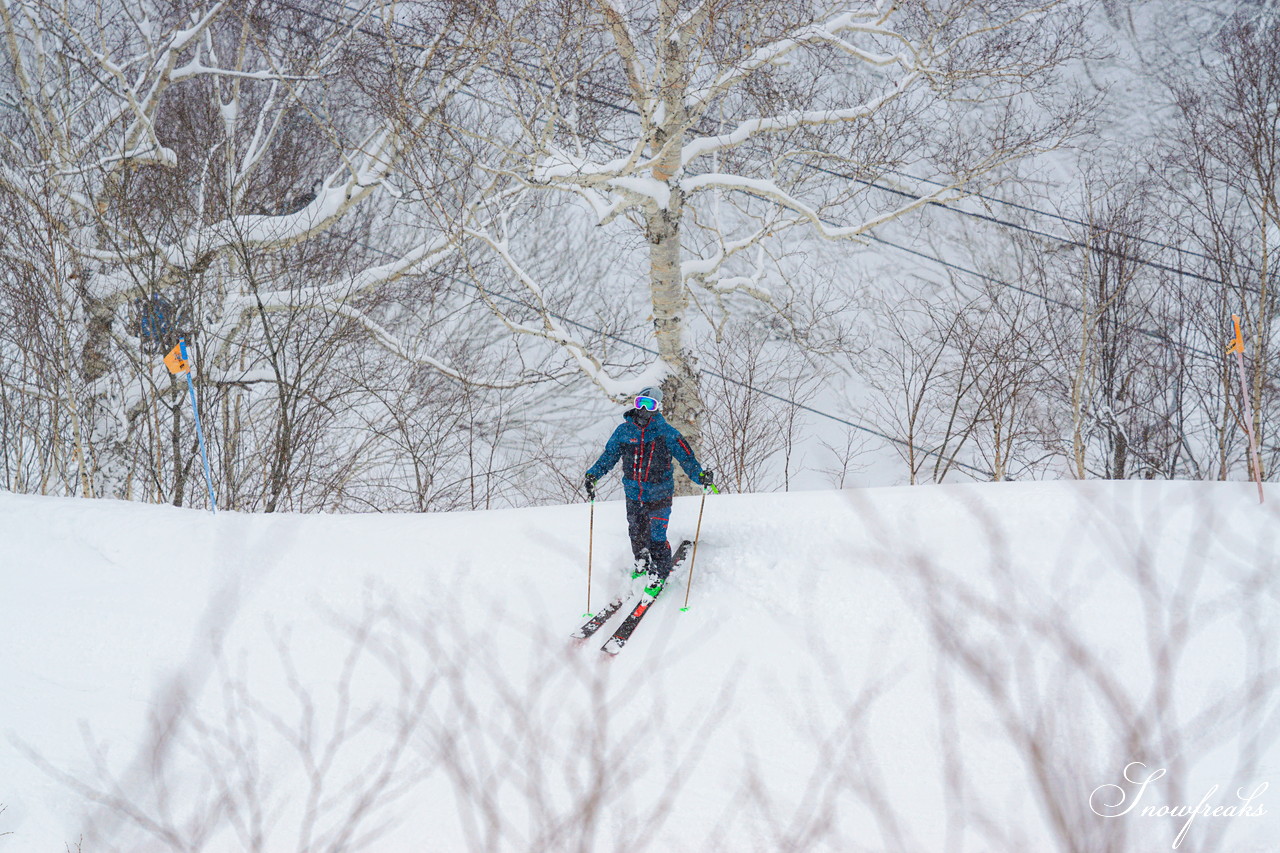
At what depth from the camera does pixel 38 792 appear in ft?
10.5

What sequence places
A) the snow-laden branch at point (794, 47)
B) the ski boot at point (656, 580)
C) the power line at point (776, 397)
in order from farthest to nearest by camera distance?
1. the power line at point (776, 397)
2. the snow-laden branch at point (794, 47)
3. the ski boot at point (656, 580)

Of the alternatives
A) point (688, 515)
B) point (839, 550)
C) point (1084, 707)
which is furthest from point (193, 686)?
point (1084, 707)

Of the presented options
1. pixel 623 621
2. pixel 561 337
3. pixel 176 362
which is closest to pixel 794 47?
pixel 561 337

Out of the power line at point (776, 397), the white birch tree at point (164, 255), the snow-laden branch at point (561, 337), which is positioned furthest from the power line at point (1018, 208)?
the power line at point (776, 397)

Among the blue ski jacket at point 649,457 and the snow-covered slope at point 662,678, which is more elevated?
the blue ski jacket at point 649,457

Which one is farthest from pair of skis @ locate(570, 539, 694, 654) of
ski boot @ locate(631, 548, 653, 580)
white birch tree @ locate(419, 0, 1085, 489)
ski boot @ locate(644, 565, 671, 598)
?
white birch tree @ locate(419, 0, 1085, 489)

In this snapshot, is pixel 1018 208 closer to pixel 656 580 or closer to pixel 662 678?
pixel 656 580

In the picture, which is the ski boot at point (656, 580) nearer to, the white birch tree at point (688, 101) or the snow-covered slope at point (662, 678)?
the snow-covered slope at point (662, 678)

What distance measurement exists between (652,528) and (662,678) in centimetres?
109

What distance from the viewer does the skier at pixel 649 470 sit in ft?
15.9

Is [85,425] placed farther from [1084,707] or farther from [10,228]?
[1084,707]

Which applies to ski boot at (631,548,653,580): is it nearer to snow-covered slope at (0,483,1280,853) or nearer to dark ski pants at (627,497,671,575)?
dark ski pants at (627,497,671,575)

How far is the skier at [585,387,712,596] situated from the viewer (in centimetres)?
484

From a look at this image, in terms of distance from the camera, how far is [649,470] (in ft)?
15.9
